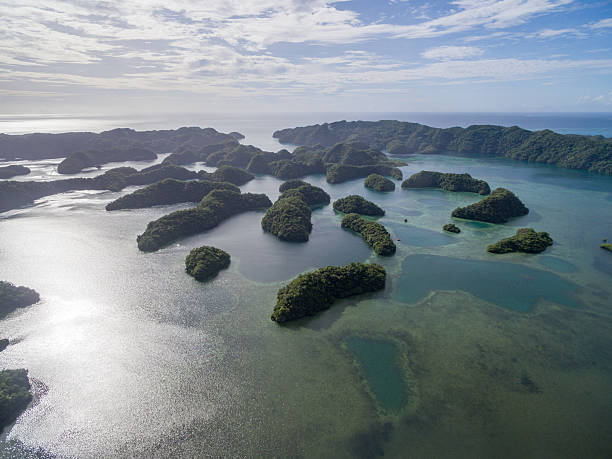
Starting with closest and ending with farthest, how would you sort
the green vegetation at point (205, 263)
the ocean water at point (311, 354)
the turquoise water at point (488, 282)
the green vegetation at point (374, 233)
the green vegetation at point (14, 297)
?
1. the ocean water at point (311, 354)
2. the green vegetation at point (14, 297)
3. the turquoise water at point (488, 282)
4. the green vegetation at point (205, 263)
5. the green vegetation at point (374, 233)

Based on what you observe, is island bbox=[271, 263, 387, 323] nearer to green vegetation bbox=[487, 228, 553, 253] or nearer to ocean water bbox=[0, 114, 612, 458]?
ocean water bbox=[0, 114, 612, 458]

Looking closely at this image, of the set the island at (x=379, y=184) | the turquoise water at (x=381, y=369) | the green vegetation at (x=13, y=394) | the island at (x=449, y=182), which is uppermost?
the island at (x=449, y=182)

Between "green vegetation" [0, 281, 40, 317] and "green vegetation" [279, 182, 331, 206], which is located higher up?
"green vegetation" [279, 182, 331, 206]

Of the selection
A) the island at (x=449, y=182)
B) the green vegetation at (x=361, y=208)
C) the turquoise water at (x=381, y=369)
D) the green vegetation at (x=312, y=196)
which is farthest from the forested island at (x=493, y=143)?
the turquoise water at (x=381, y=369)

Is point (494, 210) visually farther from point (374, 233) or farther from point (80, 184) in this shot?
point (80, 184)

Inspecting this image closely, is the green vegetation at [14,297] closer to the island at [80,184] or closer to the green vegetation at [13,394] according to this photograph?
the green vegetation at [13,394]

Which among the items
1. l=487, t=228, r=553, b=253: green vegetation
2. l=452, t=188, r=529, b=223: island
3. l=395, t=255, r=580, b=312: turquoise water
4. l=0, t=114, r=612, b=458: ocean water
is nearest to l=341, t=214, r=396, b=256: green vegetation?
l=0, t=114, r=612, b=458: ocean water

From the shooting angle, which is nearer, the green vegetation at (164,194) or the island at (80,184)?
the green vegetation at (164,194)
